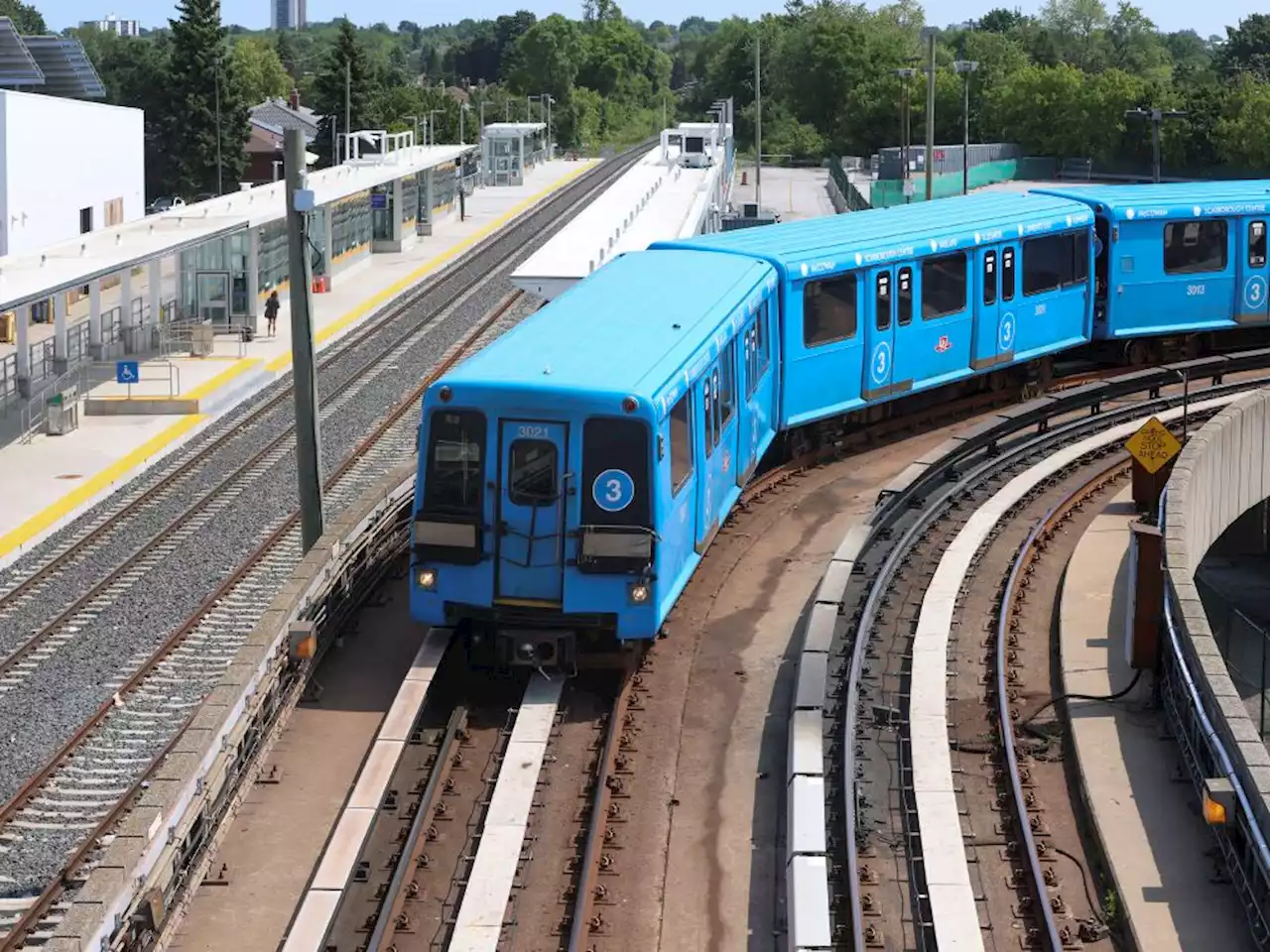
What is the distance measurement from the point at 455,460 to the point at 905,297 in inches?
392

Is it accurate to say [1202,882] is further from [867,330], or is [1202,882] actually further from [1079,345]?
[1079,345]

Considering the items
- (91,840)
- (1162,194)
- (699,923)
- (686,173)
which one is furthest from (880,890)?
(686,173)

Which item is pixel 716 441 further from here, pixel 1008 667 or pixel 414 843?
pixel 414 843

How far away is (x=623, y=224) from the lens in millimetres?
33844

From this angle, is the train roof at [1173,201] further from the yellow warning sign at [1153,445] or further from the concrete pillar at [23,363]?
the concrete pillar at [23,363]

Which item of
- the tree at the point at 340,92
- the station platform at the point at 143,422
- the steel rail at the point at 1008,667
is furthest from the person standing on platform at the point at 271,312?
the tree at the point at 340,92

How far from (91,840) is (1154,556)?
25.7 ft

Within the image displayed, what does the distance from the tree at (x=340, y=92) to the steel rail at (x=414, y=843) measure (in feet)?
247

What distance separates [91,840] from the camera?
12594mm

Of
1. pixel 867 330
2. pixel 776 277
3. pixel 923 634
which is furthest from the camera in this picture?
pixel 867 330

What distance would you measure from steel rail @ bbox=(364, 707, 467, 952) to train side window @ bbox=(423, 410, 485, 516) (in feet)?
4.75

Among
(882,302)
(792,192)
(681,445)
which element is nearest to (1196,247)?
(882,302)

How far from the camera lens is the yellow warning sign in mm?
17109

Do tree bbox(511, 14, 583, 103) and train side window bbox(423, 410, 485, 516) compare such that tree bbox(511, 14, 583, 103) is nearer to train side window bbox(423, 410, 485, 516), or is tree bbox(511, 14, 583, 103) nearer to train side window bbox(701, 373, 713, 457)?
train side window bbox(701, 373, 713, 457)
